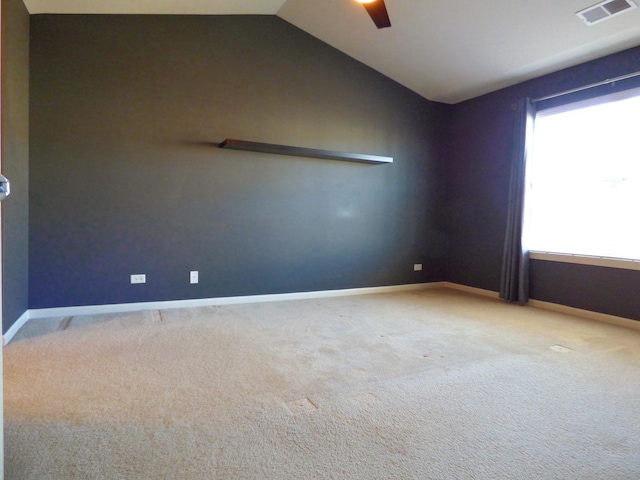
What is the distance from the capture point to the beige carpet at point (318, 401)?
5.10ft

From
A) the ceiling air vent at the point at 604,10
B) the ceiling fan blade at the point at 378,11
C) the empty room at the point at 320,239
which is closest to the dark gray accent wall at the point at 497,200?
the empty room at the point at 320,239

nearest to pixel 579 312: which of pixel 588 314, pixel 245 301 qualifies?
pixel 588 314

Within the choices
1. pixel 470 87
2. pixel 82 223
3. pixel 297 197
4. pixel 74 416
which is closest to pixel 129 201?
pixel 82 223

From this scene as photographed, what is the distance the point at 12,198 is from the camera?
293 cm

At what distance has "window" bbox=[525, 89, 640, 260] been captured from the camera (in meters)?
3.71

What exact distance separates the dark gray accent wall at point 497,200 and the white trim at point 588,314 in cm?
5

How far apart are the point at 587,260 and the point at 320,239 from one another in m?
2.94

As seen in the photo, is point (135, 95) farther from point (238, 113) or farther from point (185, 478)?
point (185, 478)

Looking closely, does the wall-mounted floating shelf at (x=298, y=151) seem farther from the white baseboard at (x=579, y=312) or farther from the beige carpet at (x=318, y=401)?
the white baseboard at (x=579, y=312)

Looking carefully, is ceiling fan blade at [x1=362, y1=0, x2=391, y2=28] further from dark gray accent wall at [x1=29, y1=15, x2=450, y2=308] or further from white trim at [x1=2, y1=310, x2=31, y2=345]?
white trim at [x1=2, y1=310, x2=31, y2=345]

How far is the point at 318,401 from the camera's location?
6.77 ft

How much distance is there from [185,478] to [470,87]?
17.0ft

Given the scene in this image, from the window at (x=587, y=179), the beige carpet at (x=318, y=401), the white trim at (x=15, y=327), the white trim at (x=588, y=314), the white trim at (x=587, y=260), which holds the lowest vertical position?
the beige carpet at (x=318, y=401)

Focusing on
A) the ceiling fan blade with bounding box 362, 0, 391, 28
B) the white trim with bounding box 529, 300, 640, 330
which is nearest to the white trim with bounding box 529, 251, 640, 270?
the white trim with bounding box 529, 300, 640, 330
